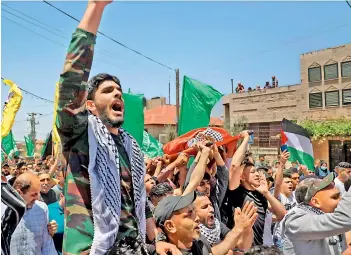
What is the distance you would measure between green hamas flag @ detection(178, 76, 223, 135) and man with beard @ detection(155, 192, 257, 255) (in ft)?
16.4

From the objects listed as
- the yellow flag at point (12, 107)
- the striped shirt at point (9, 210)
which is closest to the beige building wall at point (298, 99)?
the yellow flag at point (12, 107)

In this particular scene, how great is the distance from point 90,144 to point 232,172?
2535 millimetres

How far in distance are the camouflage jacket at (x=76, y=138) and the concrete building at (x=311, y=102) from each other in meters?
24.9

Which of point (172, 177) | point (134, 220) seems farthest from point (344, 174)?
point (134, 220)

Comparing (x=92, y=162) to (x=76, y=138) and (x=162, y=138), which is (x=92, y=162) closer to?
(x=76, y=138)

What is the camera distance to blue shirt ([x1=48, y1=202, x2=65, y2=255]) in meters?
4.57

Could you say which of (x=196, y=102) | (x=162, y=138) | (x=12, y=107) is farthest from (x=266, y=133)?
(x=12, y=107)

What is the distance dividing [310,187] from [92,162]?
1.94m

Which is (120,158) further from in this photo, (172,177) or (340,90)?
(340,90)

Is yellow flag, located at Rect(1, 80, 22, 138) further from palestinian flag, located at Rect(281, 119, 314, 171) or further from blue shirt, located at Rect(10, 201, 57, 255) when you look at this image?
palestinian flag, located at Rect(281, 119, 314, 171)

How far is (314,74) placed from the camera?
30266mm

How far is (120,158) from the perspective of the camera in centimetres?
211

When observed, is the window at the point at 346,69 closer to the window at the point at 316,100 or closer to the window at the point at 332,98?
the window at the point at 332,98

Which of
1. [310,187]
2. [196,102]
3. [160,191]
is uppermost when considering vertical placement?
[196,102]
